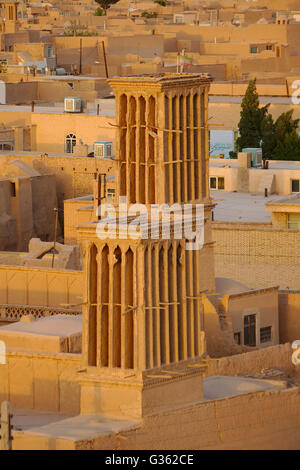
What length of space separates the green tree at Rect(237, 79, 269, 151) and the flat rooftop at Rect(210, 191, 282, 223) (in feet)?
27.9

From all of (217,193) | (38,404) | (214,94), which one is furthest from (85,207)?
(214,94)

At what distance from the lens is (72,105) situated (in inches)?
2275

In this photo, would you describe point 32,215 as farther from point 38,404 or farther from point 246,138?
point 38,404

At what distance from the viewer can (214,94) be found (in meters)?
68.4

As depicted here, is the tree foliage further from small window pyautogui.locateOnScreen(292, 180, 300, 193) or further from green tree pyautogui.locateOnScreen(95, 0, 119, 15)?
green tree pyautogui.locateOnScreen(95, 0, 119, 15)

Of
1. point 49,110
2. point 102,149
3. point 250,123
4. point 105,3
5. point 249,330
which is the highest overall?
point 105,3

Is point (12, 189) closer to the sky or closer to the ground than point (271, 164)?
closer to the ground

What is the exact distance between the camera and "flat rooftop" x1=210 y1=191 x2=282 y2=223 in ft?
145

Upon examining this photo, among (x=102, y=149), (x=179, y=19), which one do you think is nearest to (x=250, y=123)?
(x=102, y=149)

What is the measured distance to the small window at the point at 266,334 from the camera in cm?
3834

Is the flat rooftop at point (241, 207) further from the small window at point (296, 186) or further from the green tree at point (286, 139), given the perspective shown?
the green tree at point (286, 139)

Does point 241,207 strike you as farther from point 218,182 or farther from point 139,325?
point 139,325

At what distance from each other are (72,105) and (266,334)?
20348 mm
